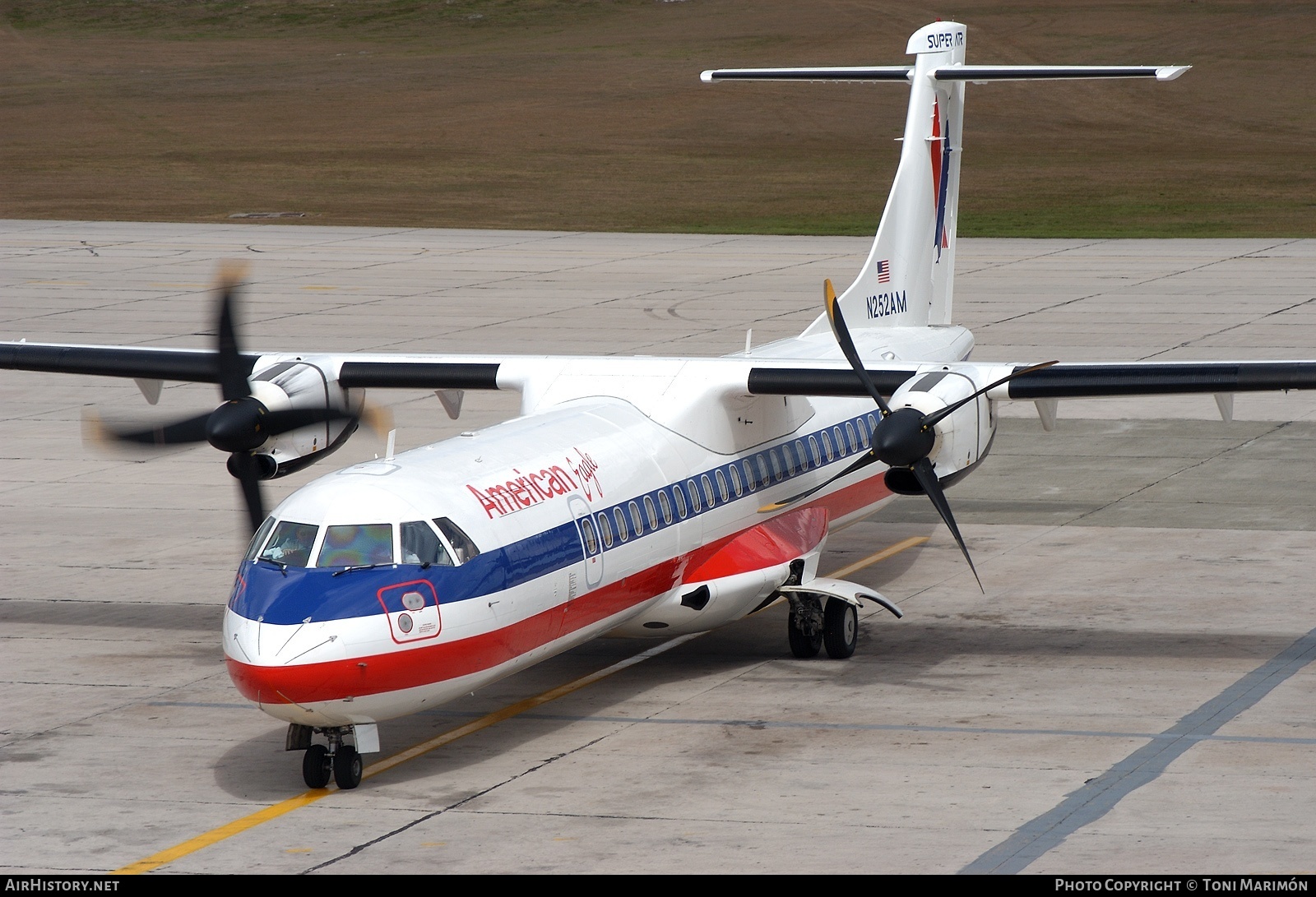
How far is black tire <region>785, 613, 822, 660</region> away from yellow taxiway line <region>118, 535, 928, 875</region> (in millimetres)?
1020

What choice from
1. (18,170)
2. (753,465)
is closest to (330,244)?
(18,170)

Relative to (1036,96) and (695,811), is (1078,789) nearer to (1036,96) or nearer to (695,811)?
(695,811)

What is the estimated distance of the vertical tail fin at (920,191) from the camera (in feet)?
75.3

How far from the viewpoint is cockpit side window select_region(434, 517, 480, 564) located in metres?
15.2

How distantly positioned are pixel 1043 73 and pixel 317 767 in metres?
12.7

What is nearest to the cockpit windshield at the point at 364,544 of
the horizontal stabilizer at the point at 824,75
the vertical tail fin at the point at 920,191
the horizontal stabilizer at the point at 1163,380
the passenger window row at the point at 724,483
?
the passenger window row at the point at 724,483

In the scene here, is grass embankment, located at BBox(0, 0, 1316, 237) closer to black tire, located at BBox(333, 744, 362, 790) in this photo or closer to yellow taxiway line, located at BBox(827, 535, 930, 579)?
yellow taxiway line, located at BBox(827, 535, 930, 579)

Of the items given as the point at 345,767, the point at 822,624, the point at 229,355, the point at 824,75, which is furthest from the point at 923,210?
the point at 345,767

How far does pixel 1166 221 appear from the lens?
58094 mm

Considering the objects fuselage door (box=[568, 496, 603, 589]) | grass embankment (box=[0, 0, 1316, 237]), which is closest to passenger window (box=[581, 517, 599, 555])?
fuselage door (box=[568, 496, 603, 589])

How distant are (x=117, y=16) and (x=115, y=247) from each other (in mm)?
58415

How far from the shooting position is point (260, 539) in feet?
50.4

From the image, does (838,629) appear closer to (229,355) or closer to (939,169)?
(229,355)

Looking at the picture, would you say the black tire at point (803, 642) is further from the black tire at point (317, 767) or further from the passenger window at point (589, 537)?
the black tire at point (317, 767)
